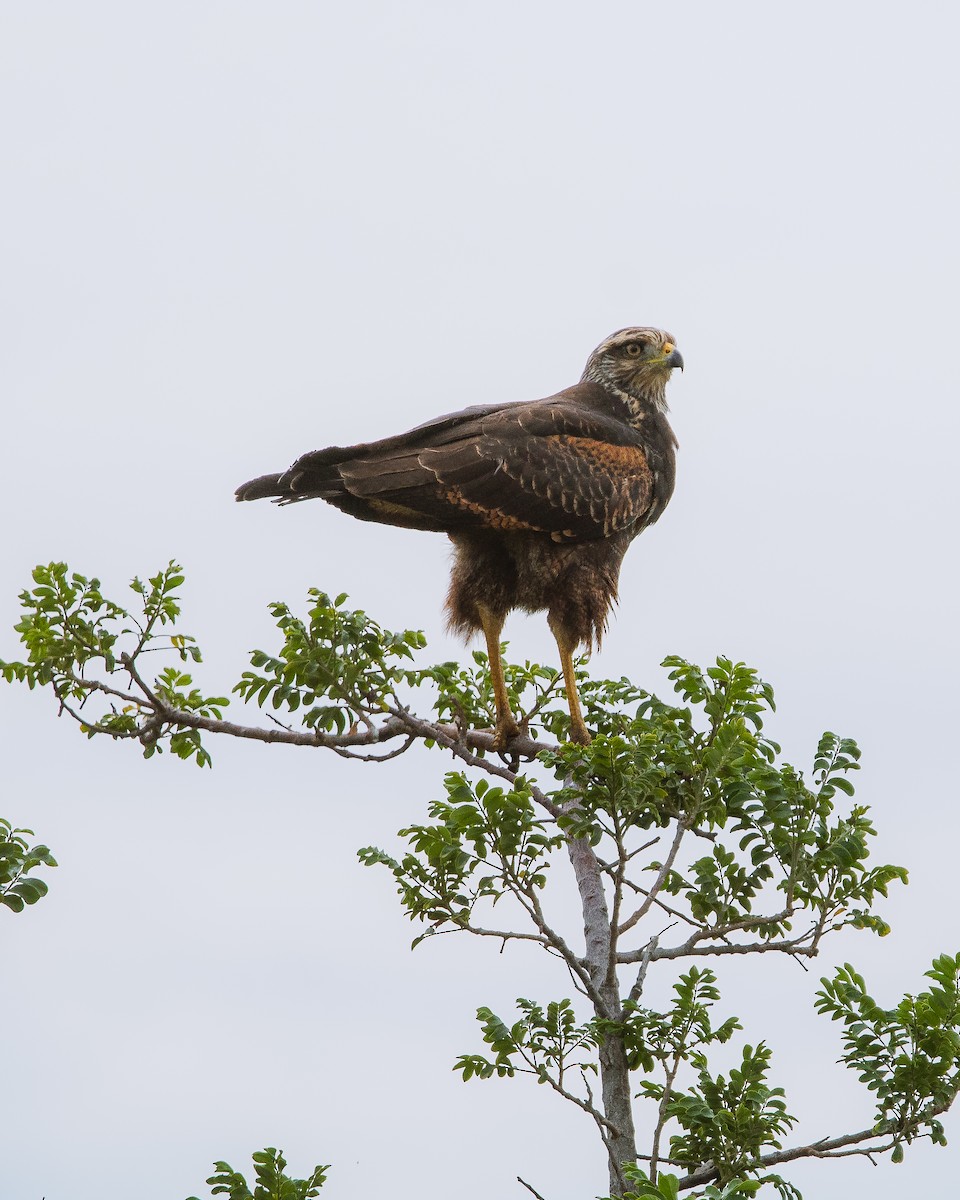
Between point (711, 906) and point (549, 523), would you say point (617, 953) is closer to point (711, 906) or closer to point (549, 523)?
point (711, 906)

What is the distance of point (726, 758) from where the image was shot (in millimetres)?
4520

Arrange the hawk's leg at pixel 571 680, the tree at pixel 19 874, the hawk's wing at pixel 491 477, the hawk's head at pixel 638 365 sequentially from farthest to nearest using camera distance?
the hawk's head at pixel 638 365, the hawk's wing at pixel 491 477, the hawk's leg at pixel 571 680, the tree at pixel 19 874

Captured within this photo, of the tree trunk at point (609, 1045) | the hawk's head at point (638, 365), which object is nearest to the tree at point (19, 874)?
the tree trunk at point (609, 1045)

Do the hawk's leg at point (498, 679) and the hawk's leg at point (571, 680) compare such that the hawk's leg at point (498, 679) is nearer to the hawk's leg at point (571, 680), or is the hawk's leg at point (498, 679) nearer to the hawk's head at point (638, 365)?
the hawk's leg at point (571, 680)

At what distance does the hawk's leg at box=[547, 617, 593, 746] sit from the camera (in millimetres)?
5957

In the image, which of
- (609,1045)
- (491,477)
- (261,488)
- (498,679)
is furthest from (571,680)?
(609,1045)

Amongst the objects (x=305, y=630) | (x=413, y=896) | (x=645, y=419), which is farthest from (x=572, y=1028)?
(x=645, y=419)

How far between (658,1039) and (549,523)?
259 centimetres

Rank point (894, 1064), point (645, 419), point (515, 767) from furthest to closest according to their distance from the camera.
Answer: point (645, 419)
point (515, 767)
point (894, 1064)

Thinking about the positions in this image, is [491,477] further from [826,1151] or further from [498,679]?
[826,1151]

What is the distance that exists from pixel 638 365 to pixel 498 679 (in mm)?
2052

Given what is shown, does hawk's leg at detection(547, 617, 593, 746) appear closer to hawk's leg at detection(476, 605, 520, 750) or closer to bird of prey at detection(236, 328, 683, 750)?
bird of prey at detection(236, 328, 683, 750)

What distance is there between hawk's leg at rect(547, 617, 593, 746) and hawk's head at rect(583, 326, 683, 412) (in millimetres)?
1534

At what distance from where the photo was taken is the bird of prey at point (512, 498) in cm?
612
